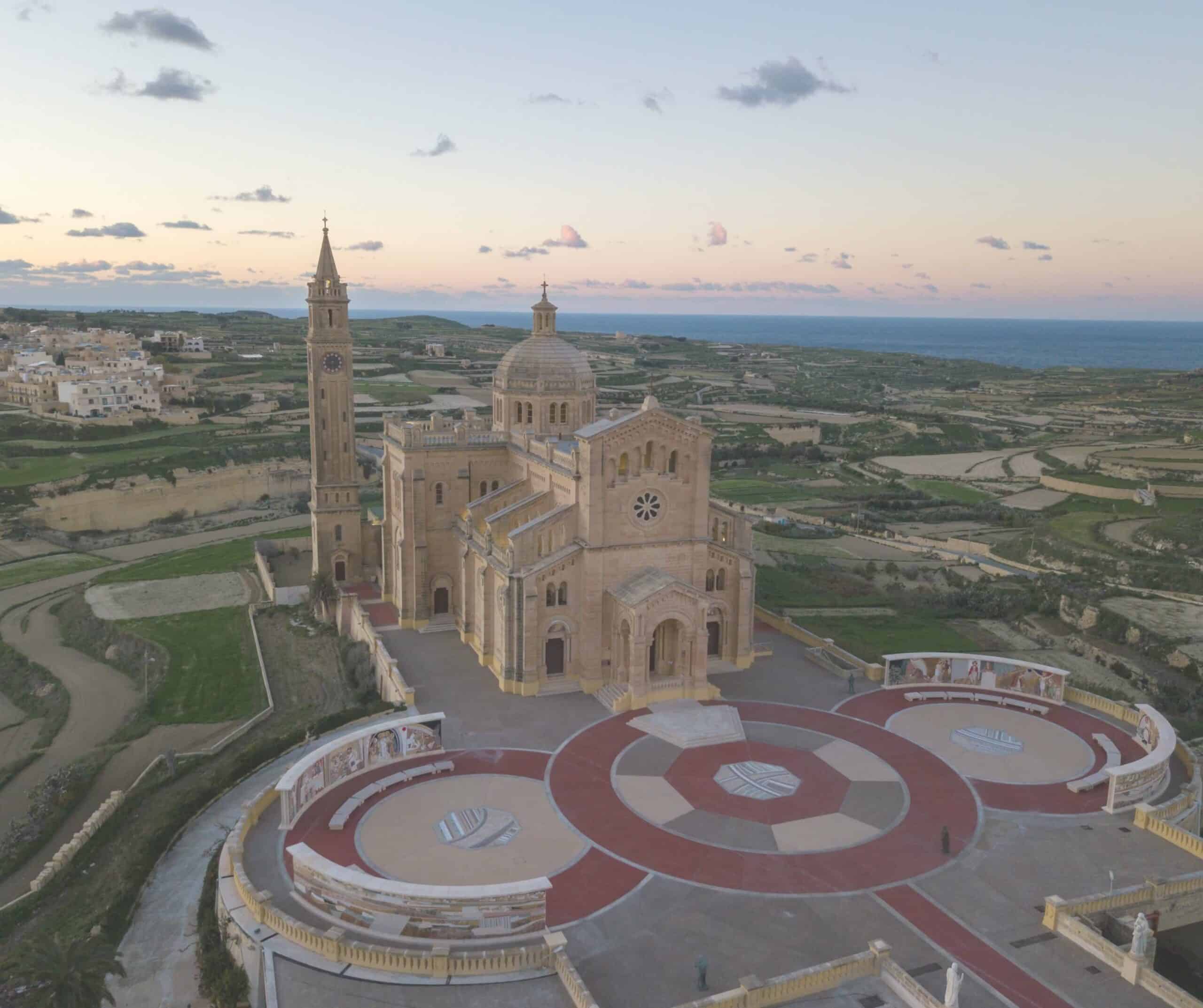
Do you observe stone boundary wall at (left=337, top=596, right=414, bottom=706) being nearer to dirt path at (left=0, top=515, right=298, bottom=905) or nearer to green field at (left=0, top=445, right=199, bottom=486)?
dirt path at (left=0, top=515, right=298, bottom=905)

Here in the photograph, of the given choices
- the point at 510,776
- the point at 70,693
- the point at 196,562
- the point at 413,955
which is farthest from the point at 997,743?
the point at 196,562

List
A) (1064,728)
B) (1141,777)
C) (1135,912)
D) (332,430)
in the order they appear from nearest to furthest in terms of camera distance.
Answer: (1135,912) → (1141,777) → (1064,728) → (332,430)

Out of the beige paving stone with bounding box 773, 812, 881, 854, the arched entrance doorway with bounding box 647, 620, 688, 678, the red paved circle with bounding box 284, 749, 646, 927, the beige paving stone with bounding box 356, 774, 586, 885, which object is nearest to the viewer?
the red paved circle with bounding box 284, 749, 646, 927

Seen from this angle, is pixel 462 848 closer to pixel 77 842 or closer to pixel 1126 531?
pixel 77 842

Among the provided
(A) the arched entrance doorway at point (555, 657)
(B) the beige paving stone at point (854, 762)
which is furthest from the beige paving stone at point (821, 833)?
(A) the arched entrance doorway at point (555, 657)

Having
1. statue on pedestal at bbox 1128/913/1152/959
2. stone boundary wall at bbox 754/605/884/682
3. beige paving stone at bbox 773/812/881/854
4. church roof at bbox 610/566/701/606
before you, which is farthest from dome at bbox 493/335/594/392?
statue on pedestal at bbox 1128/913/1152/959
